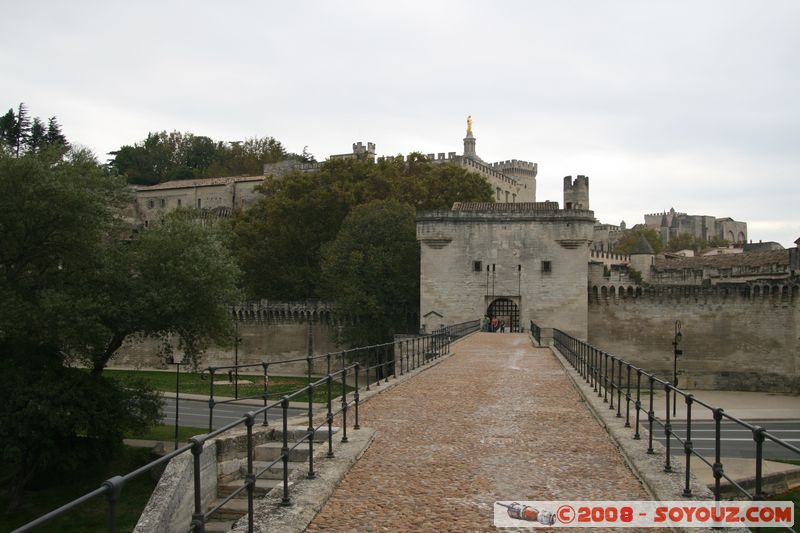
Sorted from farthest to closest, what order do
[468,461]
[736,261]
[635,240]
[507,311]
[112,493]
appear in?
[635,240], [736,261], [507,311], [468,461], [112,493]

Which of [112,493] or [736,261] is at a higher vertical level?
[736,261]

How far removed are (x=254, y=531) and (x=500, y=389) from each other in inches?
356

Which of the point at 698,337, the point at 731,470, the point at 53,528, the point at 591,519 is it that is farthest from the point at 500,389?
the point at 698,337

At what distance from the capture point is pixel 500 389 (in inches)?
Result: 572

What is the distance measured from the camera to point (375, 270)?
40281 mm

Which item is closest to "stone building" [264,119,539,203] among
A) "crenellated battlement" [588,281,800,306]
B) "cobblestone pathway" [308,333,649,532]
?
"crenellated battlement" [588,281,800,306]

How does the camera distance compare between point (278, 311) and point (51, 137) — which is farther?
point (51, 137)

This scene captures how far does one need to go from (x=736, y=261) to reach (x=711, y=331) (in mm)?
12815

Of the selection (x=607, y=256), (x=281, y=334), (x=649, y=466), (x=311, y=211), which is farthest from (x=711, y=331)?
(x=649, y=466)

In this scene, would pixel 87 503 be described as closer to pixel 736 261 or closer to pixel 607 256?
pixel 736 261

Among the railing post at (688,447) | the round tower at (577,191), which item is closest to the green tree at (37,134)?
the round tower at (577,191)

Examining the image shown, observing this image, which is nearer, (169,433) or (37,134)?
(169,433)

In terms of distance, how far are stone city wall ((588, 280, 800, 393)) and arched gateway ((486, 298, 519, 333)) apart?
4306 millimetres

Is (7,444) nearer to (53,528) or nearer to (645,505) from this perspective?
(53,528)
